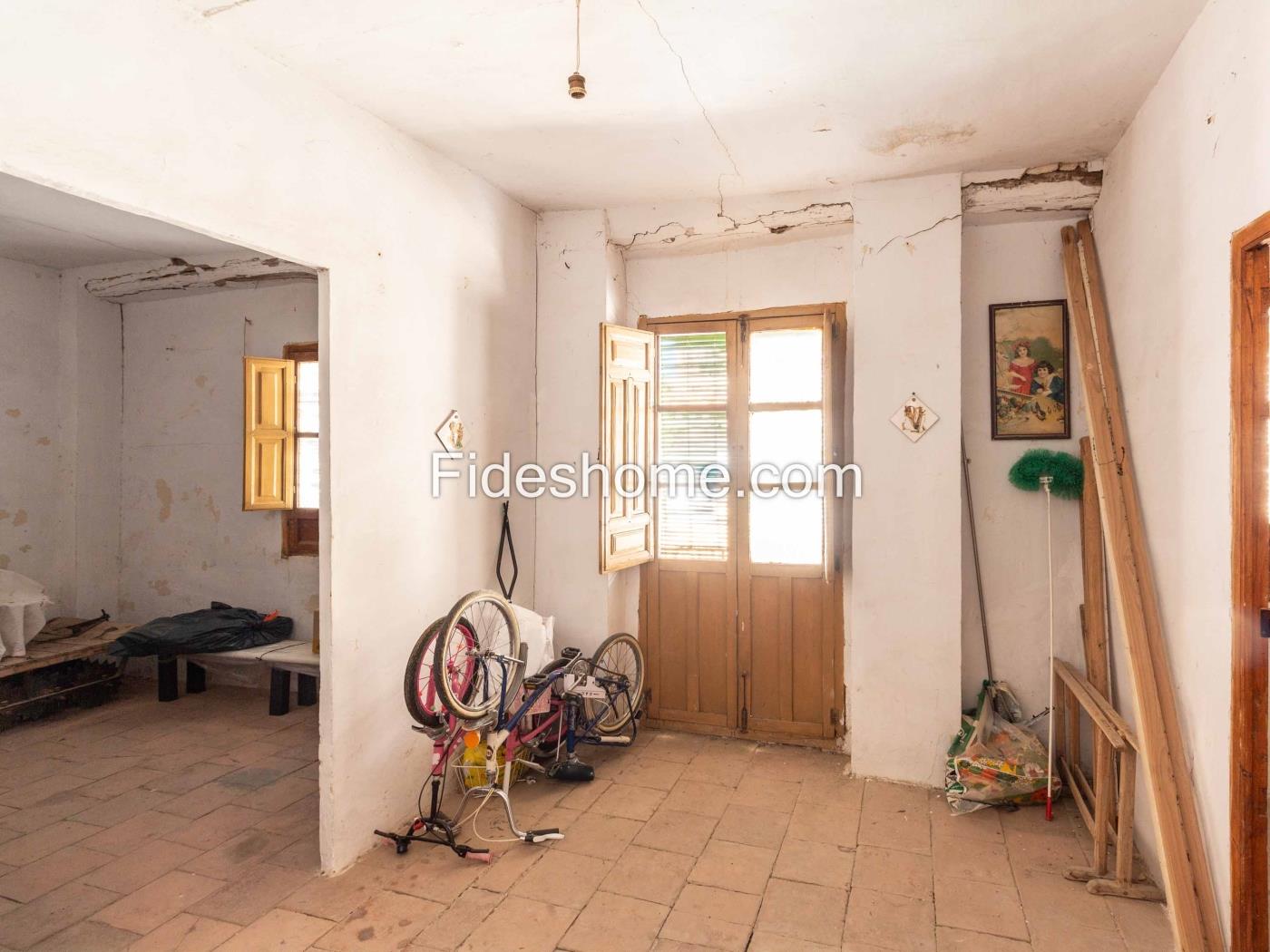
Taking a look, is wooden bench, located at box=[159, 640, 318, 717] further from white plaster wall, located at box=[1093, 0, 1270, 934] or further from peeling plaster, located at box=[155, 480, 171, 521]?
white plaster wall, located at box=[1093, 0, 1270, 934]

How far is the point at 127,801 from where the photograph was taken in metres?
3.63

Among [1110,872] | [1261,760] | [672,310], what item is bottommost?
[1110,872]

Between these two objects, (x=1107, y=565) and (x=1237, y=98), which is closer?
(x=1237, y=98)

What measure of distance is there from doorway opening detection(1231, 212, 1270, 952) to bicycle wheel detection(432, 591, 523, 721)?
251 cm

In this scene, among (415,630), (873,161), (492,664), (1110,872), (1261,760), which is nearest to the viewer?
(1261,760)

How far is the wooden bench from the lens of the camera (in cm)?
486

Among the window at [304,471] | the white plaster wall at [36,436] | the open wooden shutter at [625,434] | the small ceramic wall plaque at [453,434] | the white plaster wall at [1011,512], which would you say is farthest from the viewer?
the window at [304,471]

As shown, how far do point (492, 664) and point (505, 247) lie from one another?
7.59 ft

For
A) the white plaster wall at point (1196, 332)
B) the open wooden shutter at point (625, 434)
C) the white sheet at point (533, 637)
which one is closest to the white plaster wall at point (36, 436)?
the white sheet at point (533, 637)

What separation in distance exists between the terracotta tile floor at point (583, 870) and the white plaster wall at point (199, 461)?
170cm

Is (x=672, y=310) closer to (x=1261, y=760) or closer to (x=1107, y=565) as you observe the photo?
(x=1107, y=565)

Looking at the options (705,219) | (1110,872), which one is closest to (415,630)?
(705,219)

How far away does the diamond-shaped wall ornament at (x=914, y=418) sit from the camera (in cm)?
382

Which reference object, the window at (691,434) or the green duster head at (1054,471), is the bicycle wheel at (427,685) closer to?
the window at (691,434)
